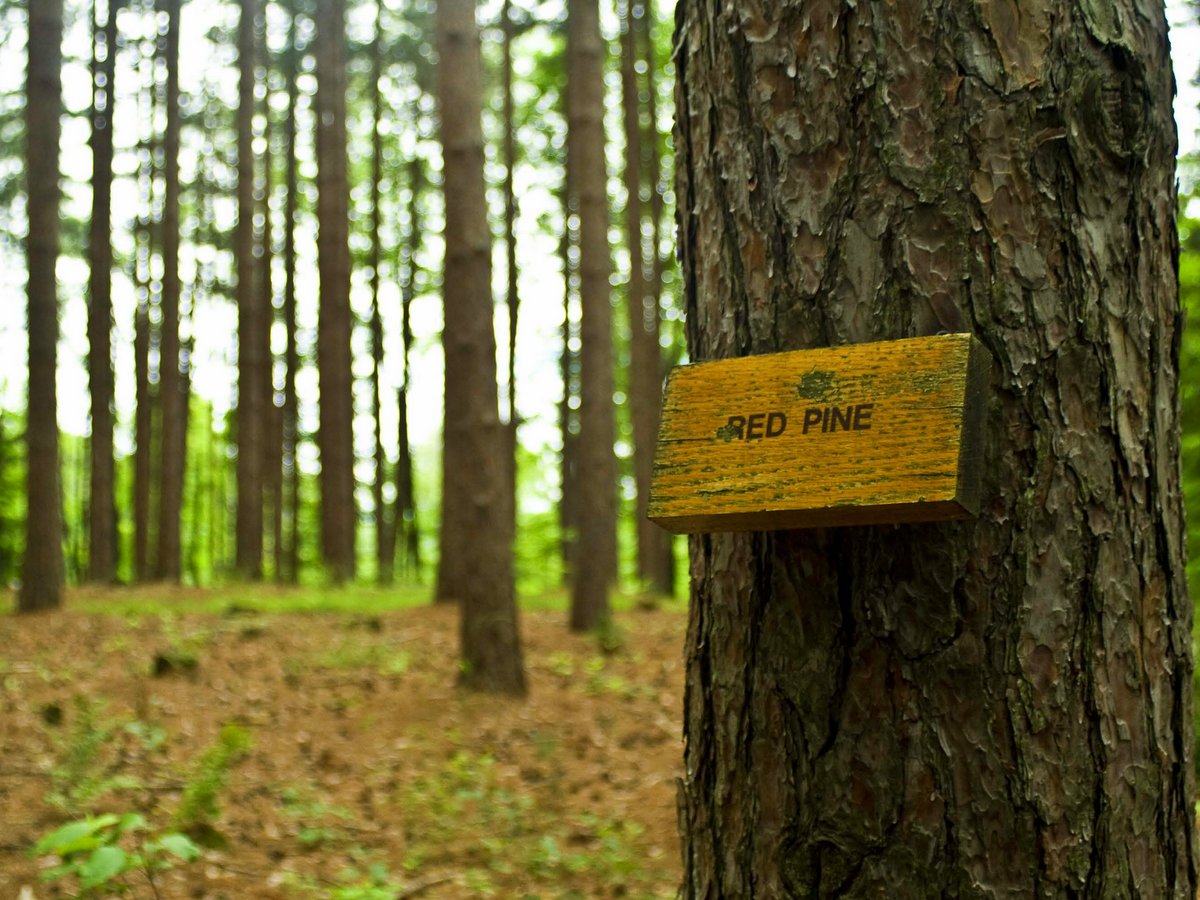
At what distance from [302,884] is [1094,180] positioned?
4.98 m

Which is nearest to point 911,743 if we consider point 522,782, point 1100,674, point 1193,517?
point 1100,674

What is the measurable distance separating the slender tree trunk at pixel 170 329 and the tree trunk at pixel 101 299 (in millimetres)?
793

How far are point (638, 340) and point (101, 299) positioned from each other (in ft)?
26.9

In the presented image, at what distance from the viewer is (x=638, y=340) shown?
15.5 meters

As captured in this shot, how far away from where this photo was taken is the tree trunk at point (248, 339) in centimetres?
1811

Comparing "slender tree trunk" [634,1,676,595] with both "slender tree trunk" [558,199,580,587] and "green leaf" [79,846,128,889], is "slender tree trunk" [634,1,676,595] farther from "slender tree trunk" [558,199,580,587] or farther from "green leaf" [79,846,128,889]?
"green leaf" [79,846,128,889]

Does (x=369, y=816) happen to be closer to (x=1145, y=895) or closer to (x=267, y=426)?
(x=1145, y=895)

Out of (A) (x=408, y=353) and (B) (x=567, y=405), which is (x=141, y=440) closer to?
(A) (x=408, y=353)

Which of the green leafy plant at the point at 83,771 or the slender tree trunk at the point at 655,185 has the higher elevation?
the slender tree trunk at the point at 655,185

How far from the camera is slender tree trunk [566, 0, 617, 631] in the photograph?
11133 millimetres

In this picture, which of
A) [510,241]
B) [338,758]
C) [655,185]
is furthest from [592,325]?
[510,241]

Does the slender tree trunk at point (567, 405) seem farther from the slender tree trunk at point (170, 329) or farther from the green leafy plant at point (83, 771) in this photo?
the green leafy plant at point (83, 771)

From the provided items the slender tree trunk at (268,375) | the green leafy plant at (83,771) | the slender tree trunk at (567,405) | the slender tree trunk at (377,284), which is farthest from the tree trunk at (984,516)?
the slender tree trunk at (567,405)

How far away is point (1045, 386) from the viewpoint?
1869mm
